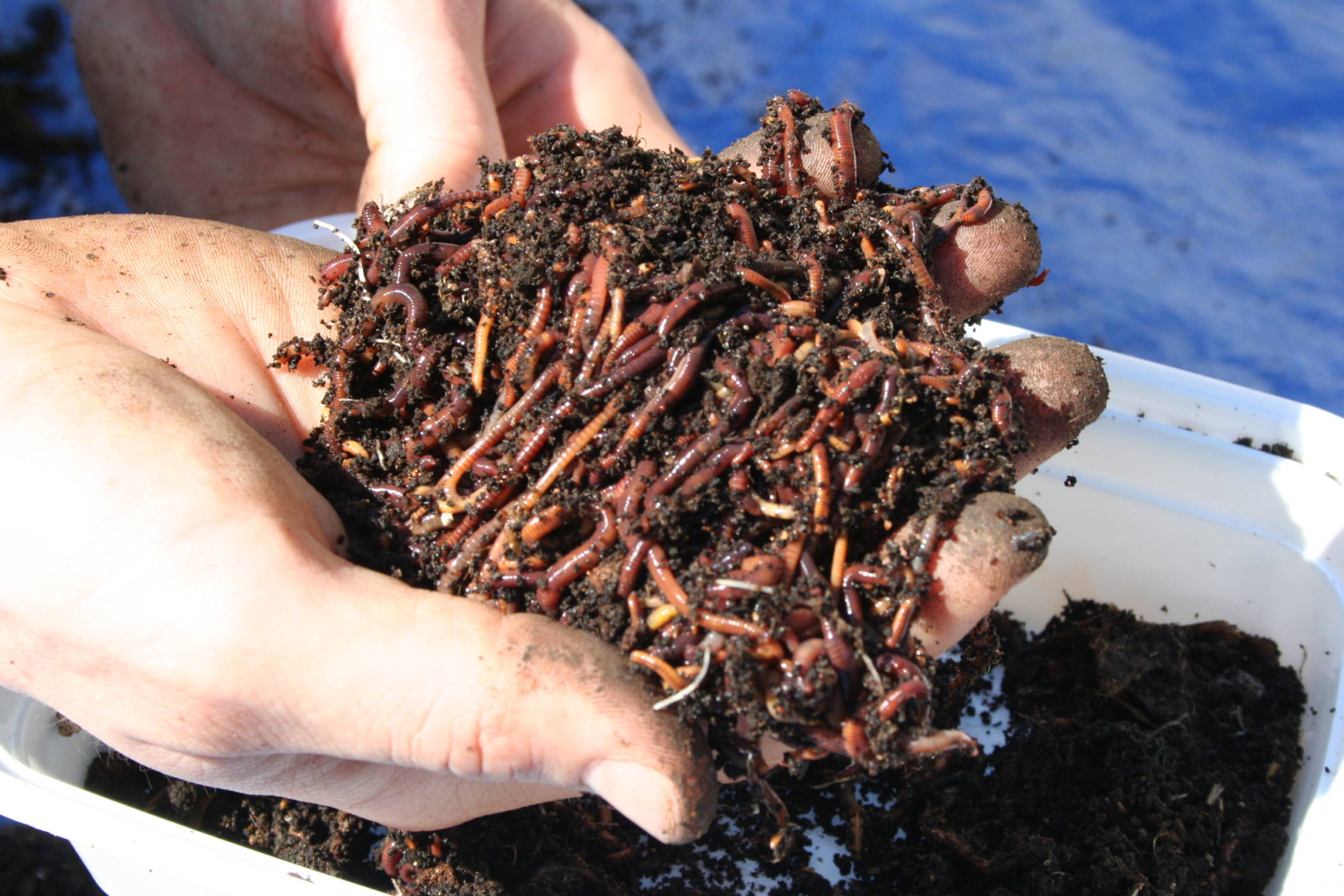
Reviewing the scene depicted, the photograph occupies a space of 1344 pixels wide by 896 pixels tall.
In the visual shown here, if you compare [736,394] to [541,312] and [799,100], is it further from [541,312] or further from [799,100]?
[799,100]

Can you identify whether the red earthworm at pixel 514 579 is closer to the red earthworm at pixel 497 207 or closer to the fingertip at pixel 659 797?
the fingertip at pixel 659 797

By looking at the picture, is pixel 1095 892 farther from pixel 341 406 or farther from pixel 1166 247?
pixel 1166 247

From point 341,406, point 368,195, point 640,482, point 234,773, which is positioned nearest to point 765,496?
point 640,482

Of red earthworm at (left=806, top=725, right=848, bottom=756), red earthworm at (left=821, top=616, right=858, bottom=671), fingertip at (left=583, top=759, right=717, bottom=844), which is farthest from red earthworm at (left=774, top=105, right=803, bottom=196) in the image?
fingertip at (left=583, top=759, right=717, bottom=844)

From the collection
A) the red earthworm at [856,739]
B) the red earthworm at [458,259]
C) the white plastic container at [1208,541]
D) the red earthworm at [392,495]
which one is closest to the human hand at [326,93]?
the red earthworm at [458,259]

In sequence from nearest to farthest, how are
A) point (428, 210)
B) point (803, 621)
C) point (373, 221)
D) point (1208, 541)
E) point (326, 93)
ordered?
1. point (803, 621)
2. point (428, 210)
3. point (373, 221)
4. point (1208, 541)
5. point (326, 93)

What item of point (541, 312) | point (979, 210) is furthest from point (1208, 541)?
point (541, 312)
